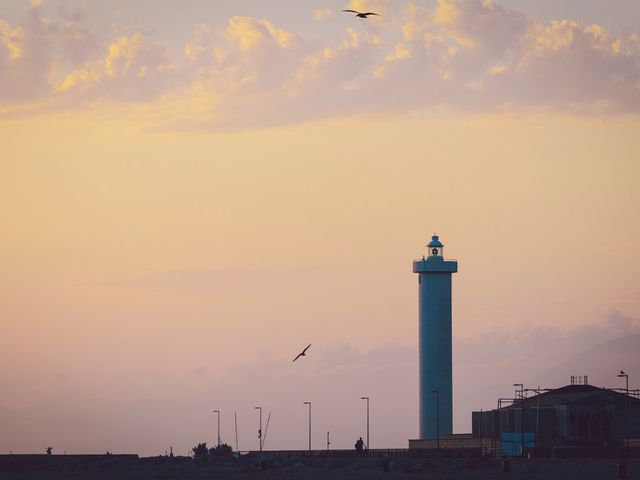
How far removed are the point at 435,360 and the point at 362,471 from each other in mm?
37826

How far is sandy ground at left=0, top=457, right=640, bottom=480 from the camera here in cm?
8838

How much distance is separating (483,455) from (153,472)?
30.6 meters

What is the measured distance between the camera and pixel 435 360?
448ft

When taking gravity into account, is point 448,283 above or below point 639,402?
above

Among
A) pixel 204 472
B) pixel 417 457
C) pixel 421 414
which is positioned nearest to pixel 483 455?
pixel 417 457

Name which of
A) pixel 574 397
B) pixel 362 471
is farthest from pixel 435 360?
pixel 362 471

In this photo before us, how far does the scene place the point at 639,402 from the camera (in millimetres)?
129125

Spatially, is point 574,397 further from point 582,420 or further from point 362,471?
point 362,471

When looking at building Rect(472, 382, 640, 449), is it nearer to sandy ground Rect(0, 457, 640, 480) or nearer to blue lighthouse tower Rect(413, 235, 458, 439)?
blue lighthouse tower Rect(413, 235, 458, 439)

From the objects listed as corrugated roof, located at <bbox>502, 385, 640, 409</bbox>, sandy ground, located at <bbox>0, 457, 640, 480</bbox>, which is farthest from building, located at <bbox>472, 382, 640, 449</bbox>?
sandy ground, located at <bbox>0, 457, 640, 480</bbox>

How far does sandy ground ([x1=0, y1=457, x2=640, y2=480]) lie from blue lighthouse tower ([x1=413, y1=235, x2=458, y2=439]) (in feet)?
68.3

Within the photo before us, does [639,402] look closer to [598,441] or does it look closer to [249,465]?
[598,441]

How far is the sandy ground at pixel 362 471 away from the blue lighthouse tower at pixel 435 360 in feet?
68.3

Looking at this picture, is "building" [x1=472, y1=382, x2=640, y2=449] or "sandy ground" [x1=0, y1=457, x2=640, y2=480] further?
"building" [x1=472, y1=382, x2=640, y2=449]
